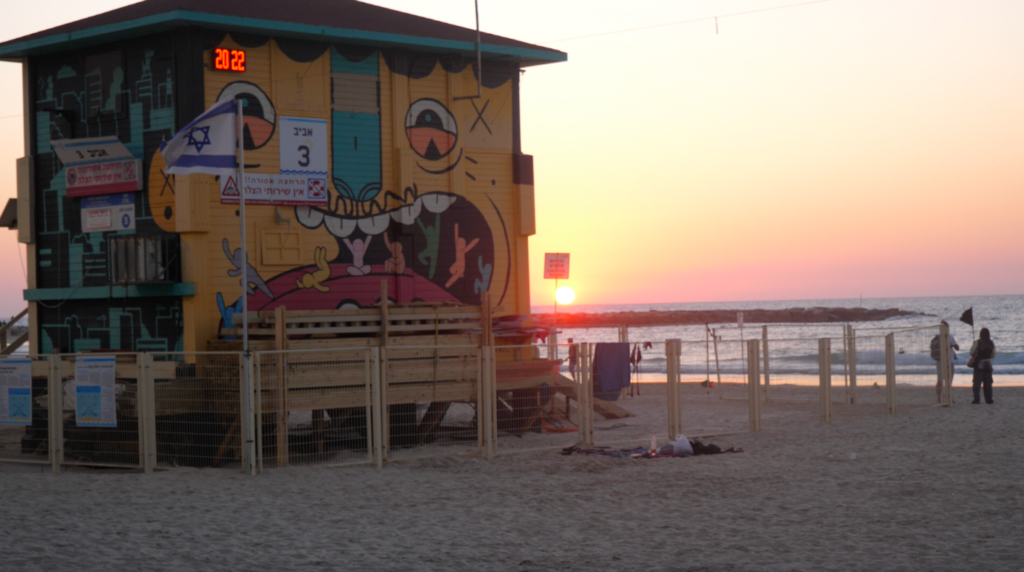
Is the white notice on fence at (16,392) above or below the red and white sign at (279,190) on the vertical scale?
below

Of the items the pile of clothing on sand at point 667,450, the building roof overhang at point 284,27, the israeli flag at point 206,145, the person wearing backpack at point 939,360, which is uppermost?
the building roof overhang at point 284,27

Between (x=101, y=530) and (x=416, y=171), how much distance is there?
1030cm

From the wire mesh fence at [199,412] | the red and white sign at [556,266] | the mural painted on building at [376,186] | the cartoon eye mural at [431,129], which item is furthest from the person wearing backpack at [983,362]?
the wire mesh fence at [199,412]

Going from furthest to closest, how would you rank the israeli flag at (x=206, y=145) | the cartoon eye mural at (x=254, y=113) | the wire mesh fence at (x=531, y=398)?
1. the cartoon eye mural at (x=254, y=113)
2. the wire mesh fence at (x=531, y=398)
3. the israeli flag at (x=206, y=145)

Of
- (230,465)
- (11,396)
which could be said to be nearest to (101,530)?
(230,465)

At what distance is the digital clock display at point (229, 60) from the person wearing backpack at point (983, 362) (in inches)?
649

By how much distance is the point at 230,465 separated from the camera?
45.7 ft

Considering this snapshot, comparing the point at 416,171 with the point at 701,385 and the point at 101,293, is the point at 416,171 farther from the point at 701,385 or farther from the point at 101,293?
the point at 701,385

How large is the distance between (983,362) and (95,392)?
18.1 meters

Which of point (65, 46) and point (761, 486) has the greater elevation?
point (65, 46)

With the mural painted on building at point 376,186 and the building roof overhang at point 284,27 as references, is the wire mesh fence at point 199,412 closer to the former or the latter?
the mural painted on building at point 376,186

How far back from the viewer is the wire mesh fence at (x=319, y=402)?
13.2 metres

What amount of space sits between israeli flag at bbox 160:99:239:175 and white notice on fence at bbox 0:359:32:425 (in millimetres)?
4268

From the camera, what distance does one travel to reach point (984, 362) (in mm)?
20859
